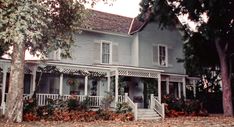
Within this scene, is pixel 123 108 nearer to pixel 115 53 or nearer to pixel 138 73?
pixel 138 73

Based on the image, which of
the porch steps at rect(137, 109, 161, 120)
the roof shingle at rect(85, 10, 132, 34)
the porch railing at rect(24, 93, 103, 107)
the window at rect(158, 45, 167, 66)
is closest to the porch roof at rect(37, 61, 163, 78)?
the porch railing at rect(24, 93, 103, 107)

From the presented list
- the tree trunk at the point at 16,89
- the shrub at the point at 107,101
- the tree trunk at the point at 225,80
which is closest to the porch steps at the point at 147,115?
the shrub at the point at 107,101

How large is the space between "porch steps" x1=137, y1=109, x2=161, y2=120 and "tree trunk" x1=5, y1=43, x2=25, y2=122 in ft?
31.1

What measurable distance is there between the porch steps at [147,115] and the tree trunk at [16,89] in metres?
9.49

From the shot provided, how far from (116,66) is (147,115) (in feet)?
14.2

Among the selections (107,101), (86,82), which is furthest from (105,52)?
(107,101)

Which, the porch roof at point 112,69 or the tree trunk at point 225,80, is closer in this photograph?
the porch roof at point 112,69

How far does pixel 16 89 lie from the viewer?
56.4ft

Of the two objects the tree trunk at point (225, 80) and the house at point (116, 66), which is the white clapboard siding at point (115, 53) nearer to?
the house at point (116, 66)

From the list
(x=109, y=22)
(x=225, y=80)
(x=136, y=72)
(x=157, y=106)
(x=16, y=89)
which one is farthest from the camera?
(x=109, y=22)

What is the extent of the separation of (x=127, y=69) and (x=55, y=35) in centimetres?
677

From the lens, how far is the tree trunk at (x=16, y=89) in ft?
55.9

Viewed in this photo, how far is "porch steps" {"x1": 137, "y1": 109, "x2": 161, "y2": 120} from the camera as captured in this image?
24.1m

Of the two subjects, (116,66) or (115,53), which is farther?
(115,53)
